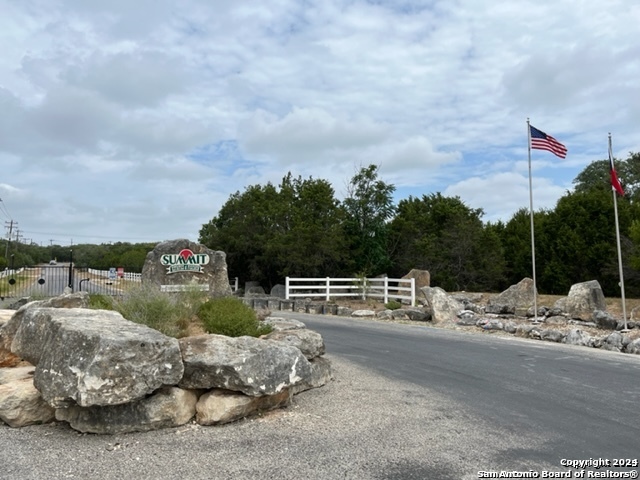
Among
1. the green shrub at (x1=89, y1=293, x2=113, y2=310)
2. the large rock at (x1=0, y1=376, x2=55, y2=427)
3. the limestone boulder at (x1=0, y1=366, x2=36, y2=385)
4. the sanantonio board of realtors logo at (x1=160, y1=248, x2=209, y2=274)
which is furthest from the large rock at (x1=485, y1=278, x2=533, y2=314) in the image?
the large rock at (x1=0, y1=376, x2=55, y2=427)

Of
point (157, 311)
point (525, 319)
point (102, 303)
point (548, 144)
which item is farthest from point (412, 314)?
point (157, 311)

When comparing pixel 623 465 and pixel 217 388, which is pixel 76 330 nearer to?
pixel 217 388

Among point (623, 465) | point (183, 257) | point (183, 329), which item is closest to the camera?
point (623, 465)

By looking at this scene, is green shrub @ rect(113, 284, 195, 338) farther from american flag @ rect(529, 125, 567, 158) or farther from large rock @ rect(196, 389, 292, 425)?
american flag @ rect(529, 125, 567, 158)

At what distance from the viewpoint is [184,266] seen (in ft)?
53.8

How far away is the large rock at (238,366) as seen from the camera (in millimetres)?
5578

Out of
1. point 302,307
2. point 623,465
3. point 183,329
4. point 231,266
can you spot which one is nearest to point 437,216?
point 231,266

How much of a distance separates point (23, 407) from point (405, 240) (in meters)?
28.1

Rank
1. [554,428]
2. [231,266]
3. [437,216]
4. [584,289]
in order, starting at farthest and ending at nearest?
[437,216] → [231,266] → [584,289] → [554,428]

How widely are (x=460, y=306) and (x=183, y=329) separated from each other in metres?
12.6

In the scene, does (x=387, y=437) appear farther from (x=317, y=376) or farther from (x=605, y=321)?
(x=605, y=321)

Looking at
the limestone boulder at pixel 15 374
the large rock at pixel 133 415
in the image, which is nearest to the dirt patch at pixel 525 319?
the large rock at pixel 133 415

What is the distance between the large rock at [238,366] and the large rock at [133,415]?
25 centimetres

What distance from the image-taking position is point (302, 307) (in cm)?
2217
